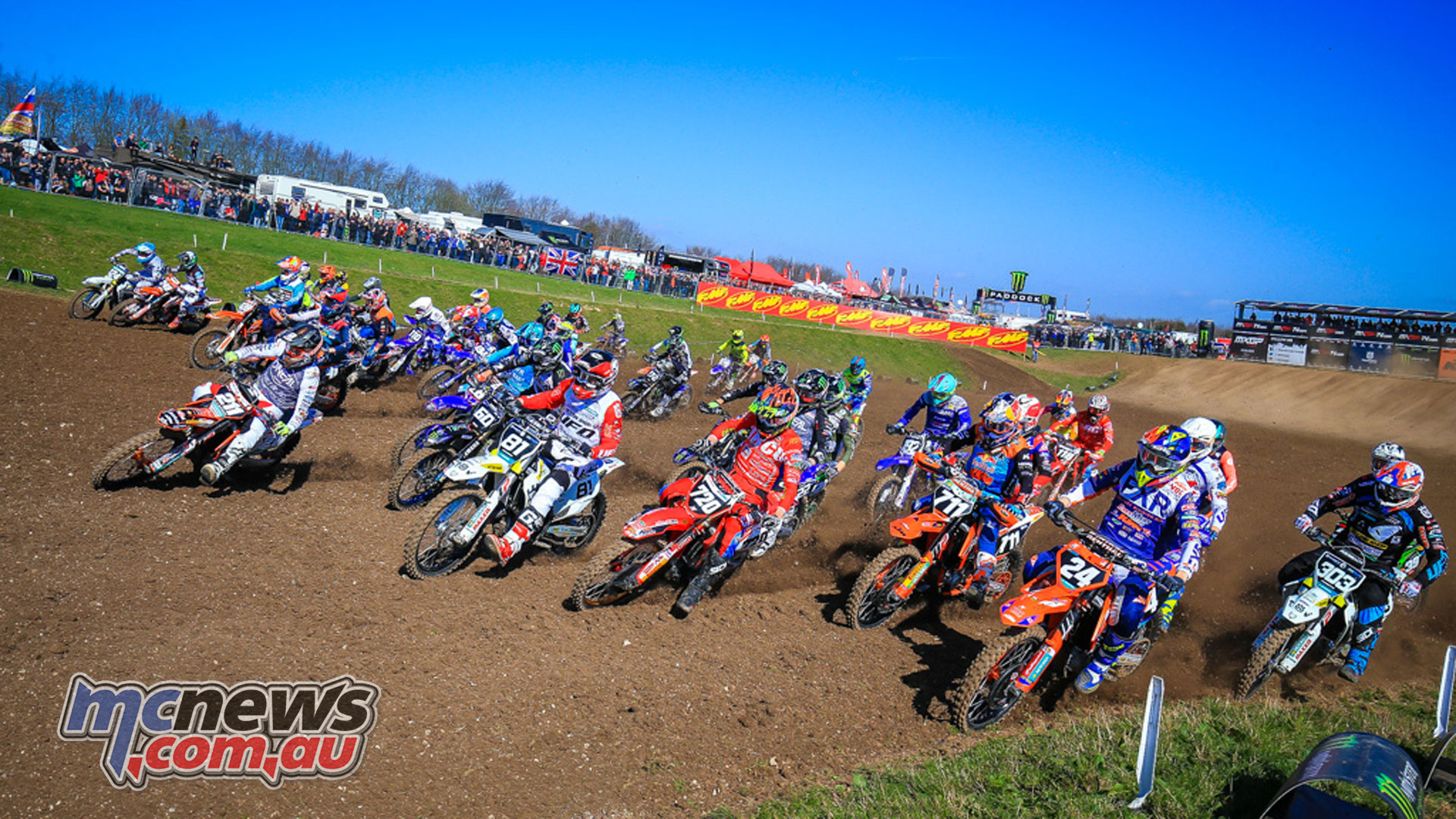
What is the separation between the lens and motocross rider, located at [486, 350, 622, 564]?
8422 mm

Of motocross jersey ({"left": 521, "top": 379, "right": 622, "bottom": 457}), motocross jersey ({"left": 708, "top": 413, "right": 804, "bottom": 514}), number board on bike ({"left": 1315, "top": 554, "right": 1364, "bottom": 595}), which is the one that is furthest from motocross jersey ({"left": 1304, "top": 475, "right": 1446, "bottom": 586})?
motocross jersey ({"left": 521, "top": 379, "right": 622, "bottom": 457})

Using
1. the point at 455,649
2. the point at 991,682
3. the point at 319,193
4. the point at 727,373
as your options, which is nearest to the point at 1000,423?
the point at 991,682

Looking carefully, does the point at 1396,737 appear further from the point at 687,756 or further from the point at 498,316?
the point at 498,316

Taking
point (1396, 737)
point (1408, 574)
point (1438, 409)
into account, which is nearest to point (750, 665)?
point (1396, 737)

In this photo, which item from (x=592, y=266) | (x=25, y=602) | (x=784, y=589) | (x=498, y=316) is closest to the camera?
(x=25, y=602)

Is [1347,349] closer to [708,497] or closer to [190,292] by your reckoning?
[708,497]

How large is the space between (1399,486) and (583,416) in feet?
28.4

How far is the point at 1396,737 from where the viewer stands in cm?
699

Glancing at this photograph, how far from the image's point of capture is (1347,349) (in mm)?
40594

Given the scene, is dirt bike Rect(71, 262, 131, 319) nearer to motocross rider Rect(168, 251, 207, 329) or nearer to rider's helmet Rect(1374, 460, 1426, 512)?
motocross rider Rect(168, 251, 207, 329)

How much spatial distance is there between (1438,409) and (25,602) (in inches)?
1616

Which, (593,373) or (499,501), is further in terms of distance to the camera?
(593,373)

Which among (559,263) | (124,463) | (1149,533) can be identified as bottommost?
(124,463)

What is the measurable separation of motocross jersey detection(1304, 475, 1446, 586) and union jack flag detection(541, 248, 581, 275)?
4627 cm
